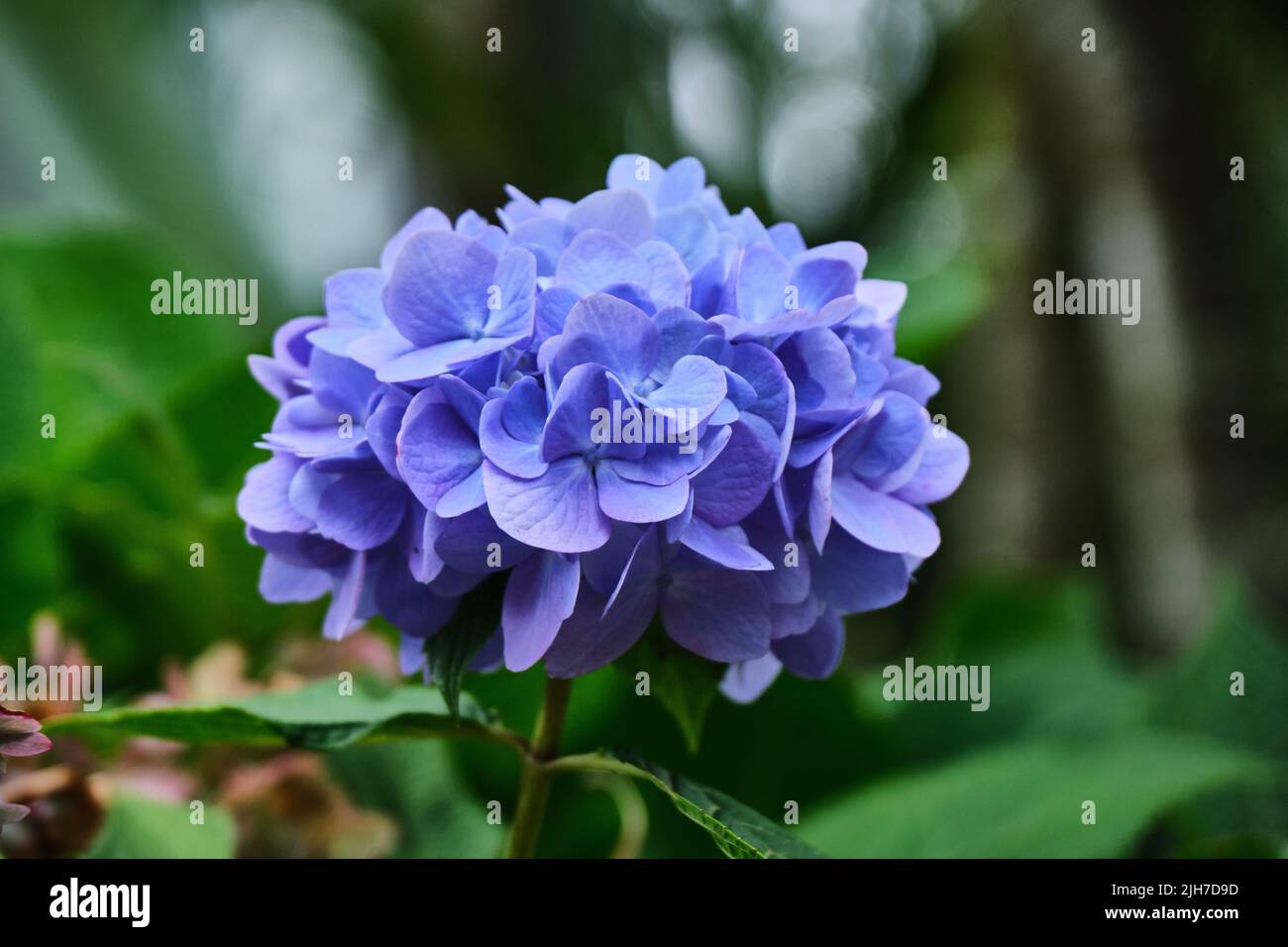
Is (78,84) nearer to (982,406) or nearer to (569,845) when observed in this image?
(982,406)

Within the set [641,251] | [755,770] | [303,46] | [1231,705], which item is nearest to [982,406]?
[1231,705]

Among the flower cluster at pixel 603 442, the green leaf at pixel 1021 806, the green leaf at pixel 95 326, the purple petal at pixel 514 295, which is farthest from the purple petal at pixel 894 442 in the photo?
the green leaf at pixel 95 326

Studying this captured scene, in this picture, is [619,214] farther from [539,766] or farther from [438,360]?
[539,766]

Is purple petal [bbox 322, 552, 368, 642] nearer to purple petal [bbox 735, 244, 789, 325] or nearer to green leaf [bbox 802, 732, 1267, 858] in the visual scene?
purple petal [bbox 735, 244, 789, 325]

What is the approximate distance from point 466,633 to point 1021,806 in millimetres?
325

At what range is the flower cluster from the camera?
29 centimetres

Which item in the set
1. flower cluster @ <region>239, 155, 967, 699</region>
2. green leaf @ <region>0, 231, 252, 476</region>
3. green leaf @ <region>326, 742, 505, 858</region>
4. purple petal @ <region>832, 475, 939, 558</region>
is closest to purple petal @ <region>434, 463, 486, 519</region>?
flower cluster @ <region>239, 155, 967, 699</region>

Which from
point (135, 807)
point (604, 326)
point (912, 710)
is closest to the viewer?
point (604, 326)

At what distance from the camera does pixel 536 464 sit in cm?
29

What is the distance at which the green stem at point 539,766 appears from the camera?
342 mm

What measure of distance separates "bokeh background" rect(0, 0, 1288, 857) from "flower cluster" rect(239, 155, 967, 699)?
164 mm

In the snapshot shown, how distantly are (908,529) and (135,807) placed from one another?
0.98ft

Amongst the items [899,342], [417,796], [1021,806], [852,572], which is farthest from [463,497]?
[899,342]

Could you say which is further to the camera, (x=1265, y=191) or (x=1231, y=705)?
(x=1265, y=191)
